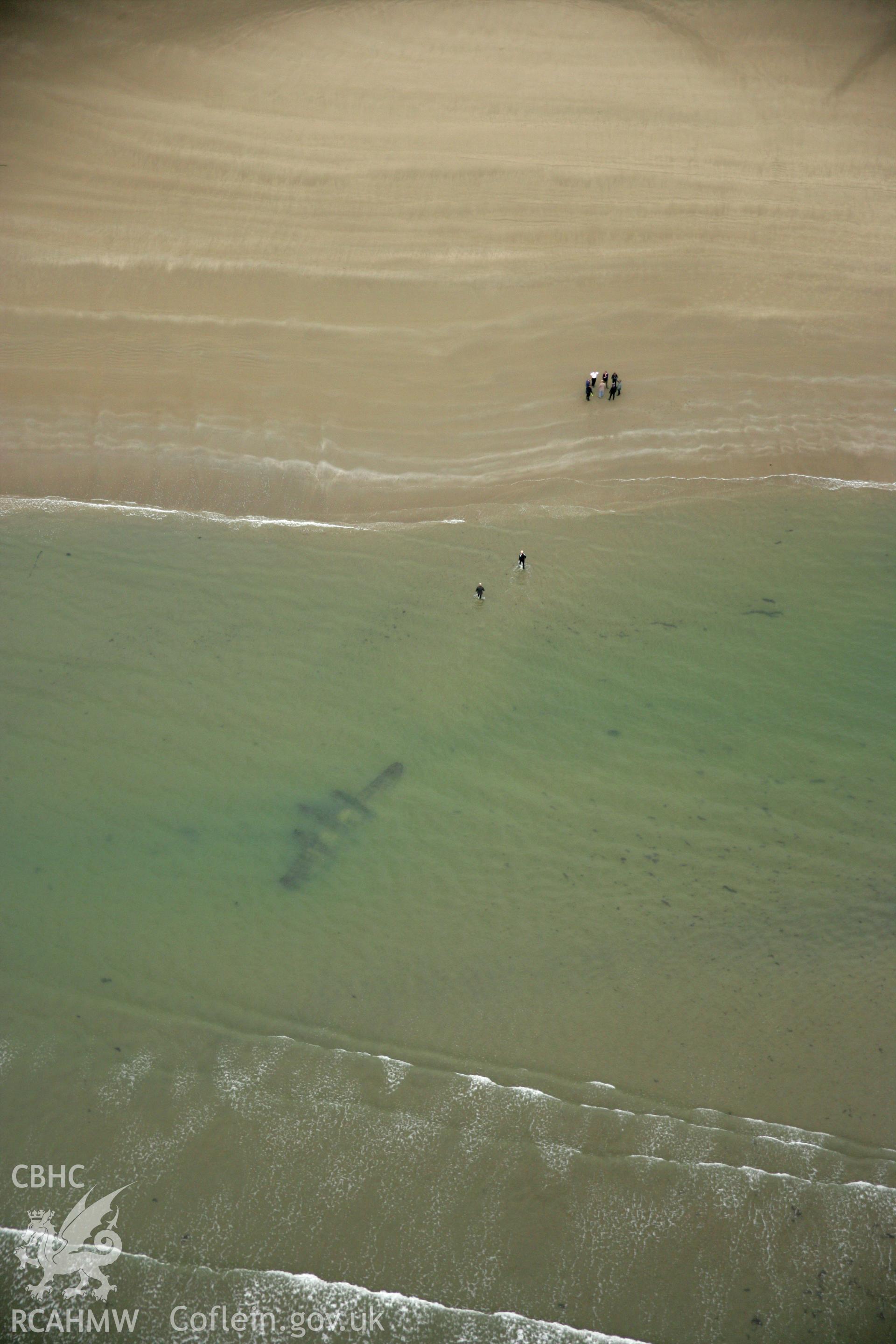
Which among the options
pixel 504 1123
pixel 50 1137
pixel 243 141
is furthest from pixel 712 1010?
pixel 243 141

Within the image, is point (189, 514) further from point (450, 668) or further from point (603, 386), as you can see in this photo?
point (603, 386)

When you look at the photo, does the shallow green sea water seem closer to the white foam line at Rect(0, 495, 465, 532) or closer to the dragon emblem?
the white foam line at Rect(0, 495, 465, 532)

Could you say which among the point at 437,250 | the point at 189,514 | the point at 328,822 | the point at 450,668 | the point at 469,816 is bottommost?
the point at 328,822

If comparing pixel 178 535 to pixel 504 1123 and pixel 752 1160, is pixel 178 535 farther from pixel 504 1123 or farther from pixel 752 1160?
pixel 752 1160

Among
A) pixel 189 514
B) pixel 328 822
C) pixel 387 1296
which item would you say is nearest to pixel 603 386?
pixel 189 514

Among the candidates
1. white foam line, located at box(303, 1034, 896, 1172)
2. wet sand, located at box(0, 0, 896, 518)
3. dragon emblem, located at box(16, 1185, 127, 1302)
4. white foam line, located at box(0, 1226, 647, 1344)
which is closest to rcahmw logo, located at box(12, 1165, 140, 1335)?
dragon emblem, located at box(16, 1185, 127, 1302)

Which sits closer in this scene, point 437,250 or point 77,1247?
point 77,1247

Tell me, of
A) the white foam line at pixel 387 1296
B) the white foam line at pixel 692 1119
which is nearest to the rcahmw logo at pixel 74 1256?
the white foam line at pixel 387 1296
